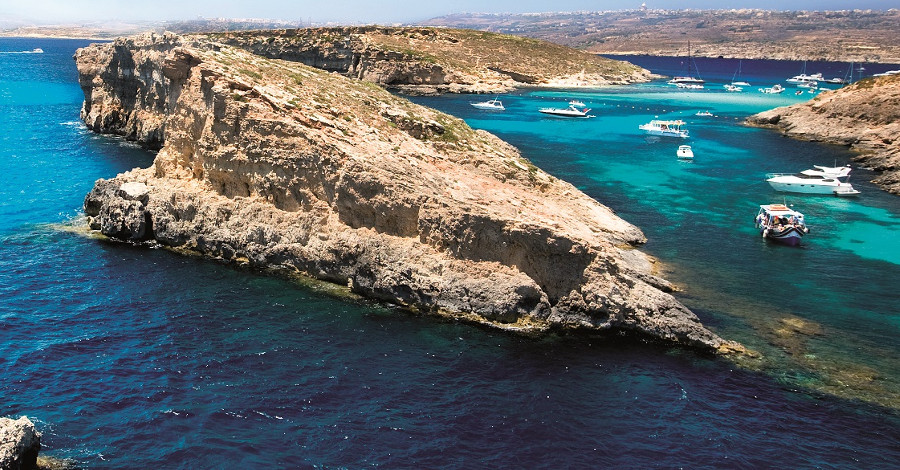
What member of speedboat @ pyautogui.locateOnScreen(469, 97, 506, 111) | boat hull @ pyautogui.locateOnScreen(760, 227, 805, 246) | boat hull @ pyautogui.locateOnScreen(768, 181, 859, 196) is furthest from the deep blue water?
speedboat @ pyautogui.locateOnScreen(469, 97, 506, 111)

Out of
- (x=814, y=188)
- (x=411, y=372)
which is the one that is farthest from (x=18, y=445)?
(x=814, y=188)

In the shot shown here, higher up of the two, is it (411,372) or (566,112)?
(566,112)

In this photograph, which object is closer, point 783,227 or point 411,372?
point 411,372

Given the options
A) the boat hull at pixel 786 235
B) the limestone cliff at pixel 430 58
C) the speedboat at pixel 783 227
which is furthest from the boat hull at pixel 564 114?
the boat hull at pixel 786 235

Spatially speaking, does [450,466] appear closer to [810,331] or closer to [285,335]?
[285,335]

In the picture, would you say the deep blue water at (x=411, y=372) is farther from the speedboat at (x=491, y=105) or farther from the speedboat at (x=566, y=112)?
the speedboat at (x=491, y=105)

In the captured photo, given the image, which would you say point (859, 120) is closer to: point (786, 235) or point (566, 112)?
point (566, 112)

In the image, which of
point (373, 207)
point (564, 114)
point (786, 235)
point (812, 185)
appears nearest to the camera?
point (373, 207)

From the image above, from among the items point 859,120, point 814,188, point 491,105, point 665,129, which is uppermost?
point 859,120
